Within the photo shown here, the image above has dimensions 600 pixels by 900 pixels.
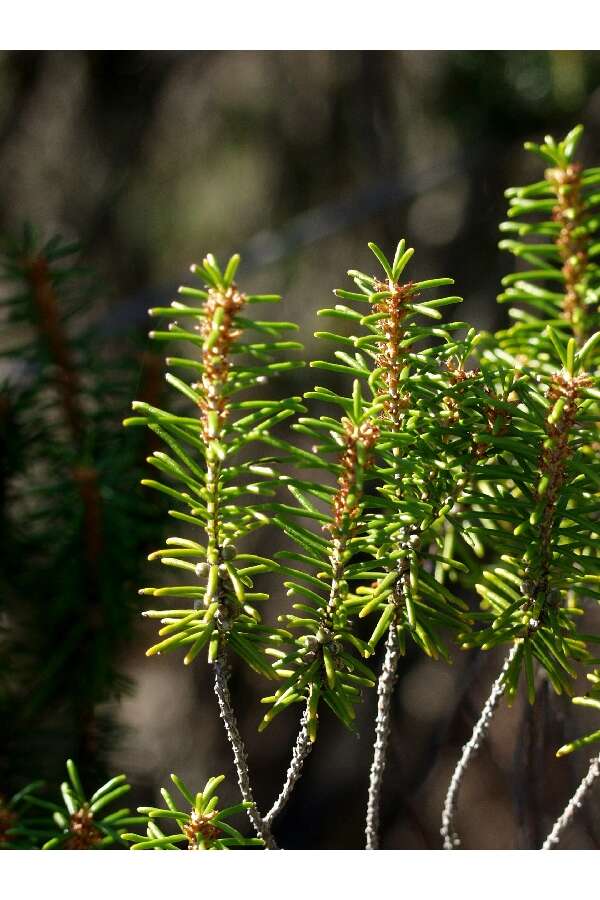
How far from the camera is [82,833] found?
42 cm

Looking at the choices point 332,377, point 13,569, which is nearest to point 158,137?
point 332,377

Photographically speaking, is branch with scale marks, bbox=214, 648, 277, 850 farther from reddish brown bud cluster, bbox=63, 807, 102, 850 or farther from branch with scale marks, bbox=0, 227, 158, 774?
branch with scale marks, bbox=0, 227, 158, 774

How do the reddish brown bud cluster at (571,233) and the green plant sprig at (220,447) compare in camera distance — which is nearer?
the green plant sprig at (220,447)

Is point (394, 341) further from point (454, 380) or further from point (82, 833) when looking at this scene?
point (82, 833)

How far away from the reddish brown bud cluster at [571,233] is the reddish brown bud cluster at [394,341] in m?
0.15

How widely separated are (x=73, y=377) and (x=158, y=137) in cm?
110

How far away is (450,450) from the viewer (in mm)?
378

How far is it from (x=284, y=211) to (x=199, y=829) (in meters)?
1.43

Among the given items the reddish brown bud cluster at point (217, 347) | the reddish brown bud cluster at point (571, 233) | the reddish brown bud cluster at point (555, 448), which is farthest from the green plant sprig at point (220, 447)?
the reddish brown bud cluster at point (571, 233)

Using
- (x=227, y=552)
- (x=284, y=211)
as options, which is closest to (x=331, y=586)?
(x=227, y=552)

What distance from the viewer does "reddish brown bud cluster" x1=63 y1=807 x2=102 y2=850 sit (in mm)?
415

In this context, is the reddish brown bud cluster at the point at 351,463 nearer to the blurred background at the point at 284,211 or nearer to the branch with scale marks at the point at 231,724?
the branch with scale marks at the point at 231,724

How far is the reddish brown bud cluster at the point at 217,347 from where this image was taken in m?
0.33

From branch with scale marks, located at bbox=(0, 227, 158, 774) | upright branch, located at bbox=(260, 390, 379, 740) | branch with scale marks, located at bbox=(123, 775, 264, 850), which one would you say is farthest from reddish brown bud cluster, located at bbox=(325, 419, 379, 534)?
branch with scale marks, located at bbox=(0, 227, 158, 774)
